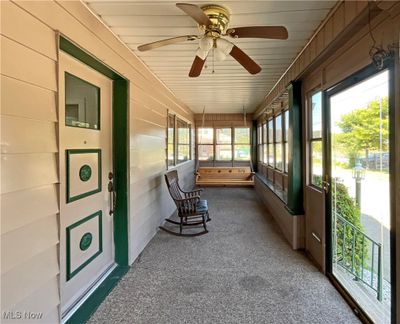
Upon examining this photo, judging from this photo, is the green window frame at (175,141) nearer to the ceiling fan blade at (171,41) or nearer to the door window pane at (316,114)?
the door window pane at (316,114)

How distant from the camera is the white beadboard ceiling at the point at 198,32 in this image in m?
1.97

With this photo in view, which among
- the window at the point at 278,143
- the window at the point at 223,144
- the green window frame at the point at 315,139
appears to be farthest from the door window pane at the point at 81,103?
the window at the point at 223,144

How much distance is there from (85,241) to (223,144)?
7264mm

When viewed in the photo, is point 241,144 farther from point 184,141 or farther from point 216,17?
point 216,17

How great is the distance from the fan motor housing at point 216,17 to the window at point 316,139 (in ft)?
5.01

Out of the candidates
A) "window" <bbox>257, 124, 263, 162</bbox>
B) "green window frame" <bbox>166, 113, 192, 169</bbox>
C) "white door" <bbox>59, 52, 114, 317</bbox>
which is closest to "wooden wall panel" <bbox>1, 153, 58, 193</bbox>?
"white door" <bbox>59, 52, 114, 317</bbox>

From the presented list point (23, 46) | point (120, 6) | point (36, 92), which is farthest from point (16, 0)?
point (120, 6)

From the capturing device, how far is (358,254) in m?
2.19

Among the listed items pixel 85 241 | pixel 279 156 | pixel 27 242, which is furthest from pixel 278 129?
pixel 27 242

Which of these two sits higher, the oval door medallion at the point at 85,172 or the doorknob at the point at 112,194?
the oval door medallion at the point at 85,172

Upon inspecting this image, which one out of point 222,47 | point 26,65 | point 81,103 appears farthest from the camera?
point 81,103

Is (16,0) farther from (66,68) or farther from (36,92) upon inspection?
(66,68)

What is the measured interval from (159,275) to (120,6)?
2.54 metres

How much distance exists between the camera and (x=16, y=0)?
129cm
